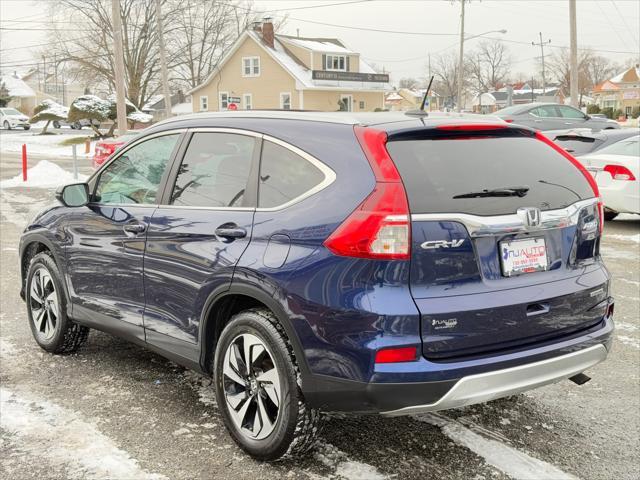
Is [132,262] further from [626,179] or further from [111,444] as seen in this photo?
[626,179]

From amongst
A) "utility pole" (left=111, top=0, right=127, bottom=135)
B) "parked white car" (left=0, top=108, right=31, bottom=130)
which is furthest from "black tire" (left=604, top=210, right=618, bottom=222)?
"parked white car" (left=0, top=108, right=31, bottom=130)

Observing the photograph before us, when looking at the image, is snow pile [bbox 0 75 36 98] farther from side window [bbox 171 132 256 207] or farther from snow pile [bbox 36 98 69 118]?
side window [bbox 171 132 256 207]

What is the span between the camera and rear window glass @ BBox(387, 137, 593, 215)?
3100 millimetres

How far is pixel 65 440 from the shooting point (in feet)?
12.3

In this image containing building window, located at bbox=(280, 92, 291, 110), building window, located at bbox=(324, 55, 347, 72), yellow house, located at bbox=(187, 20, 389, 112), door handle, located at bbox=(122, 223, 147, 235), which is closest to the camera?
door handle, located at bbox=(122, 223, 147, 235)

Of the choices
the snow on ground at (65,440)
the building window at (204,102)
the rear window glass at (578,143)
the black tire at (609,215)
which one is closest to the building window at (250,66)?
the building window at (204,102)

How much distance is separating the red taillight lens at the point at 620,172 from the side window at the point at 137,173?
26.3 feet

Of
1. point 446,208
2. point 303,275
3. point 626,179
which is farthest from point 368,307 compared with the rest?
point 626,179

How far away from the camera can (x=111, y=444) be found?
146 inches

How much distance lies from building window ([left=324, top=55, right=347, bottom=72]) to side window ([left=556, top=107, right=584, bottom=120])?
1563 inches

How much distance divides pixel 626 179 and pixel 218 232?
838 cm

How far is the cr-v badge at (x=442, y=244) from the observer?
3.01 metres

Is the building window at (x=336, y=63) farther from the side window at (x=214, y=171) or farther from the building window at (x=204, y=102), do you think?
the side window at (x=214, y=171)

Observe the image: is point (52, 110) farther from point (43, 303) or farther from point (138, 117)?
point (43, 303)
